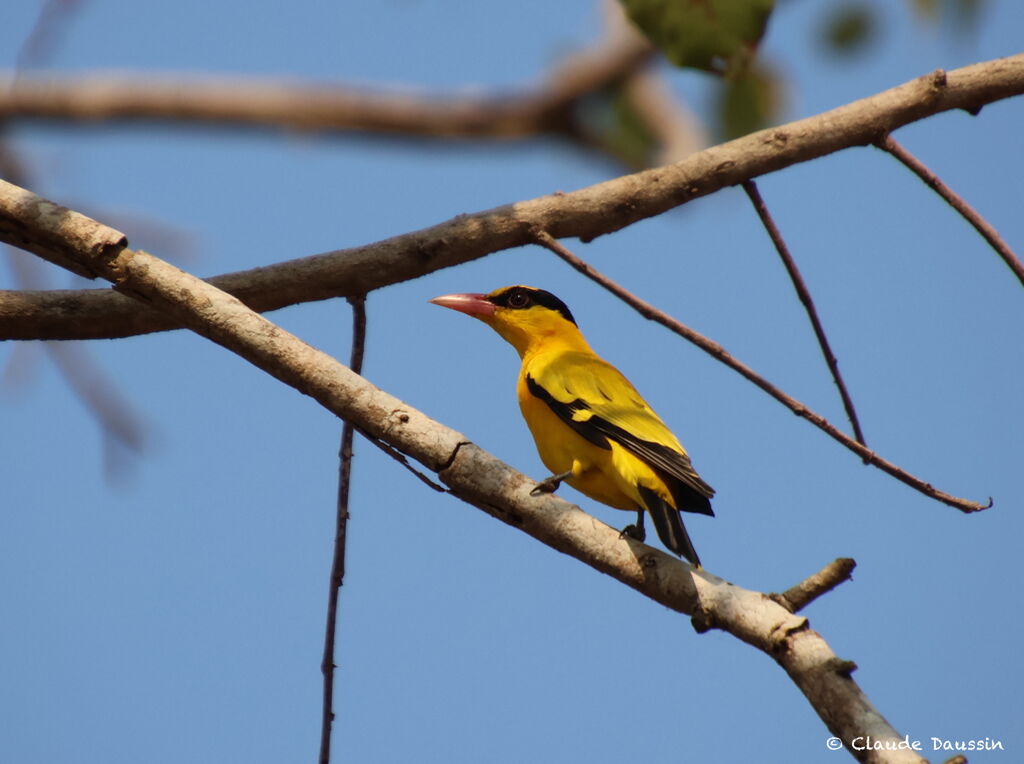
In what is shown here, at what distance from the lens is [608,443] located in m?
4.62

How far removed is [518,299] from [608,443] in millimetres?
1753

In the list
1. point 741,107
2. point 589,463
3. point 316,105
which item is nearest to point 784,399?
point 589,463

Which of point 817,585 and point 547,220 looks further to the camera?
point 547,220

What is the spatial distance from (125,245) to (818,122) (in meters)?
2.49

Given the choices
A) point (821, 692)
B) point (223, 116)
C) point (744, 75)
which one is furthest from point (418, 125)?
point (821, 692)

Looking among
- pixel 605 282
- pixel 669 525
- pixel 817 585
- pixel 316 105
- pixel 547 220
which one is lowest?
pixel 817 585

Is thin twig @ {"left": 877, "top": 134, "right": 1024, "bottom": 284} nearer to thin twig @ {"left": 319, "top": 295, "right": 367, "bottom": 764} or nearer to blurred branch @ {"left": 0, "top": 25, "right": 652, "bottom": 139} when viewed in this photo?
thin twig @ {"left": 319, "top": 295, "right": 367, "bottom": 764}

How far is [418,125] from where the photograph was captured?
9.80 m

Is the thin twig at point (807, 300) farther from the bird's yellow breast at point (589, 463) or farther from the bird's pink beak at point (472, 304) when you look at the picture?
the bird's pink beak at point (472, 304)

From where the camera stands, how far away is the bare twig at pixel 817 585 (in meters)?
3.04

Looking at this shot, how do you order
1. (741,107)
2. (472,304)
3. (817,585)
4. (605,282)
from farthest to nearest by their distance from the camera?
(472,304) → (741,107) → (605,282) → (817,585)

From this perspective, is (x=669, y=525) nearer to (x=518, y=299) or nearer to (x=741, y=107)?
(x=741, y=107)

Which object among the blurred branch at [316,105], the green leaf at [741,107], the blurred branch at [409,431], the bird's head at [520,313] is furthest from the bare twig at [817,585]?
the blurred branch at [316,105]

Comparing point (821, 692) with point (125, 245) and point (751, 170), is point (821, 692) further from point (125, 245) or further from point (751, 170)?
point (125, 245)
